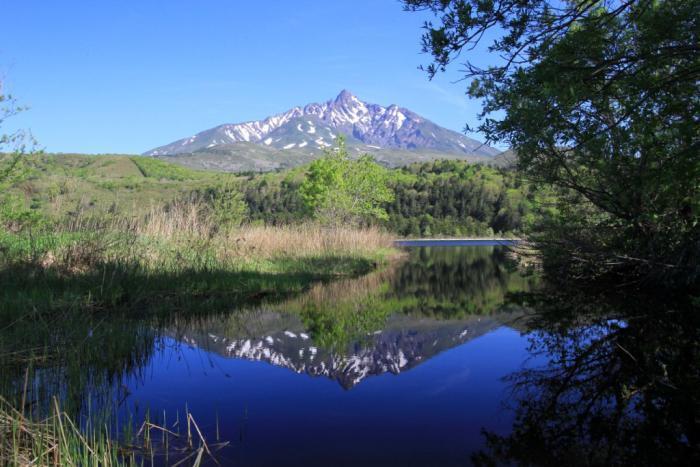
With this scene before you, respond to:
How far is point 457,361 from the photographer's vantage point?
19.6 feet

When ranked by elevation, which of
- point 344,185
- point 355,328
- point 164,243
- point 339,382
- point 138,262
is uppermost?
point 344,185

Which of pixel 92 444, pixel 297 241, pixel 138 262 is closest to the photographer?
Result: pixel 92 444

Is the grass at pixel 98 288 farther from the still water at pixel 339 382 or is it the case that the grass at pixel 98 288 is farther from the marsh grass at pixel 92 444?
the still water at pixel 339 382

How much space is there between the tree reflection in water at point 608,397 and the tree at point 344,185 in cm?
2641

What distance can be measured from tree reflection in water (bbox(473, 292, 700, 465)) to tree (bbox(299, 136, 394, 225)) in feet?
86.7

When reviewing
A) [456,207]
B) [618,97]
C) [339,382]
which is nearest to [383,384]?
[339,382]

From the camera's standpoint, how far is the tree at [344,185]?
33625mm

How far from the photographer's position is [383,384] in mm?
5039

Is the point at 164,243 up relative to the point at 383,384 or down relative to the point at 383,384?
up

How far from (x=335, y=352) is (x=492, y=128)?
398 centimetres

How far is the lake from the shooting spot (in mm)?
3506

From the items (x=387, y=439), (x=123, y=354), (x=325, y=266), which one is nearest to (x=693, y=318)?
(x=387, y=439)

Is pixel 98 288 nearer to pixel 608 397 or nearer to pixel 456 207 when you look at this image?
pixel 608 397

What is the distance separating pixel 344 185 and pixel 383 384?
2969 cm
